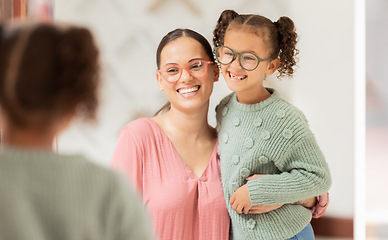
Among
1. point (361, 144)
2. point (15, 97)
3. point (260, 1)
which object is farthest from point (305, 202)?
point (260, 1)

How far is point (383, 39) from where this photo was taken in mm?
1488

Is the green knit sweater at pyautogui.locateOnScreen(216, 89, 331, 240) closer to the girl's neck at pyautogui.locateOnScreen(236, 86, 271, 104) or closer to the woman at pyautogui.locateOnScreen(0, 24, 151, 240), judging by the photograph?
the girl's neck at pyautogui.locateOnScreen(236, 86, 271, 104)

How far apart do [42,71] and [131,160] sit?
516 millimetres

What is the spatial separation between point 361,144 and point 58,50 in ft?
4.02

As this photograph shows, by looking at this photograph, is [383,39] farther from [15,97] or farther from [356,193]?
[15,97]

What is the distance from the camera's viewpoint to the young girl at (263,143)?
0.93 m

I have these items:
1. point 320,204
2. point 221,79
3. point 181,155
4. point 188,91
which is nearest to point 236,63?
point 188,91

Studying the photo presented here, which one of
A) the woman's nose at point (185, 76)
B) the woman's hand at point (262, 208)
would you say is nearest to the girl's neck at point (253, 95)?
the woman's nose at point (185, 76)

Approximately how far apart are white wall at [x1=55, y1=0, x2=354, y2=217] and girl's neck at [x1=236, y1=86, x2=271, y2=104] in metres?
0.59

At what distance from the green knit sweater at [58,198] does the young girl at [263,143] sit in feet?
1.42

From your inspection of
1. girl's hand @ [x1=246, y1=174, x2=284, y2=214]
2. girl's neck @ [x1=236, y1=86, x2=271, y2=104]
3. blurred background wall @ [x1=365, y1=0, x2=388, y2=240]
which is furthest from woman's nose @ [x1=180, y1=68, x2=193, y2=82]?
blurred background wall @ [x1=365, y1=0, x2=388, y2=240]

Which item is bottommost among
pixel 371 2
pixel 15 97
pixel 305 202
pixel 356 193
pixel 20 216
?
pixel 356 193

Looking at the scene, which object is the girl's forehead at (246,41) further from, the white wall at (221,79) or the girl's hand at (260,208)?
the white wall at (221,79)

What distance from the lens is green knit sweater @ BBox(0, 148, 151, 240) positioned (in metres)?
0.51
